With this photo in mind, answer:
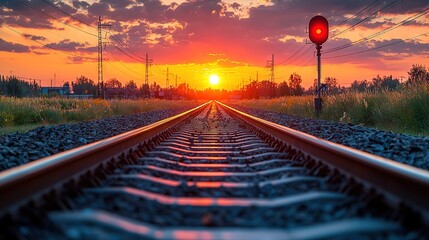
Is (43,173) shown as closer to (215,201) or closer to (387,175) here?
(215,201)

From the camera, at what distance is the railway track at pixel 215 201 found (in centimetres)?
257

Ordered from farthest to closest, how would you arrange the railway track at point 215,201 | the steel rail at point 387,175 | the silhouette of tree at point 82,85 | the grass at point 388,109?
the silhouette of tree at point 82,85 < the grass at point 388,109 < the steel rail at point 387,175 < the railway track at point 215,201

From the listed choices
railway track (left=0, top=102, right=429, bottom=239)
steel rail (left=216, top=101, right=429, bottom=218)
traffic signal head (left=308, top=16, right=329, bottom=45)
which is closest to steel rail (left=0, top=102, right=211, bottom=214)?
railway track (left=0, top=102, right=429, bottom=239)

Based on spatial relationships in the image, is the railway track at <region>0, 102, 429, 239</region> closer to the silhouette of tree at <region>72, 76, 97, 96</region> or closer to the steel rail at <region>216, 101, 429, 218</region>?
the steel rail at <region>216, 101, 429, 218</region>

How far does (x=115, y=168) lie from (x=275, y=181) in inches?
69.2

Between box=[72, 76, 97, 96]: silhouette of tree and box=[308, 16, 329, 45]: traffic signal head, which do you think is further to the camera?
box=[72, 76, 97, 96]: silhouette of tree

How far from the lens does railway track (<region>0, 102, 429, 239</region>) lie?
257cm

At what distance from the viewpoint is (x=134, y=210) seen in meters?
3.07

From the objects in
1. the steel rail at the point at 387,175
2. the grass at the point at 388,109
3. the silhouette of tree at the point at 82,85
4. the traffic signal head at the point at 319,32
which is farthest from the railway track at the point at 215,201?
the silhouette of tree at the point at 82,85

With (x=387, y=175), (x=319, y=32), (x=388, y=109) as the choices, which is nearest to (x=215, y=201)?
(x=387, y=175)

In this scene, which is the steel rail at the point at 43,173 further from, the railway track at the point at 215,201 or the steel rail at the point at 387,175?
the steel rail at the point at 387,175

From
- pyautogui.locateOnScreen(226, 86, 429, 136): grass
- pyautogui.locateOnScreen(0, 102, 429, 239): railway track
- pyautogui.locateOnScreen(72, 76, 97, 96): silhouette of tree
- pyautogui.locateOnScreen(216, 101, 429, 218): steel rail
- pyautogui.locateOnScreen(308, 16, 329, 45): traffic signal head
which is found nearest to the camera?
pyautogui.locateOnScreen(0, 102, 429, 239): railway track

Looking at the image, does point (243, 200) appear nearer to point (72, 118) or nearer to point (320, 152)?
point (320, 152)

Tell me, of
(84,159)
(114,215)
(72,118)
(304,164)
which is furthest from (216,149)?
(72,118)
